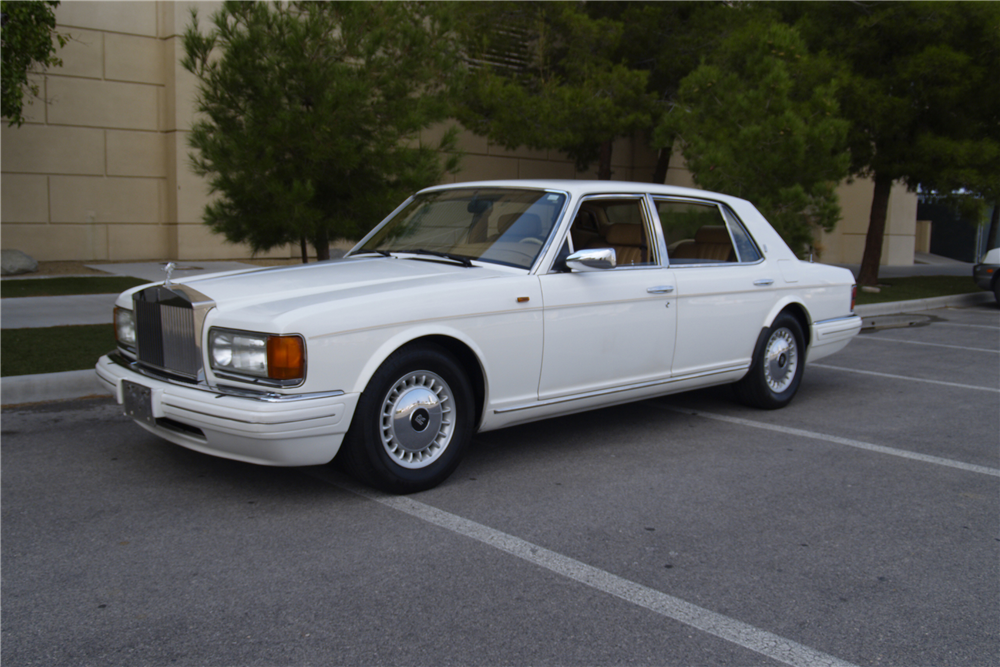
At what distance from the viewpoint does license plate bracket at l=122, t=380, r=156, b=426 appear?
425cm

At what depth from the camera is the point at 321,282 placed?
456 cm

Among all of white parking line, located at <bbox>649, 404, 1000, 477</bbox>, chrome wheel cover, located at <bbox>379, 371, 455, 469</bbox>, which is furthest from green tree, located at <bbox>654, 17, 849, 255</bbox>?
chrome wheel cover, located at <bbox>379, 371, 455, 469</bbox>

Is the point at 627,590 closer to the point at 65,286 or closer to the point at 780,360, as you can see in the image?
the point at 780,360

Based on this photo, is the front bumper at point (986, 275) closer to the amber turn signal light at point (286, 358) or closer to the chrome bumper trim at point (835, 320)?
the chrome bumper trim at point (835, 320)

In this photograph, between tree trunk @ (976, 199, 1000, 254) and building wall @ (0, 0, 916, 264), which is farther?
tree trunk @ (976, 199, 1000, 254)

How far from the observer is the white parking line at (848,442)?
5184 millimetres

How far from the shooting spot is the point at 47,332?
8.37 m

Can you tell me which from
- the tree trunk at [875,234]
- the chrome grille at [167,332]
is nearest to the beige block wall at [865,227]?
the tree trunk at [875,234]

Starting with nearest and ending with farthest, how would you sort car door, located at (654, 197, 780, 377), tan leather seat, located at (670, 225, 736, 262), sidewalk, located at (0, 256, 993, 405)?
car door, located at (654, 197, 780, 377) < tan leather seat, located at (670, 225, 736, 262) < sidewalk, located at (0, 256, 993, 405)

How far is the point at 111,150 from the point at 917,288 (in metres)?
15.1

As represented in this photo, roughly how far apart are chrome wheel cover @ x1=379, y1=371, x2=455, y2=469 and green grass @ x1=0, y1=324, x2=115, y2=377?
11.6ft

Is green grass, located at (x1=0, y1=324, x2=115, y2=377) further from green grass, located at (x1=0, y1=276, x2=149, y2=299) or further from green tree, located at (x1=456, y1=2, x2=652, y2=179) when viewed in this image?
green tree, located at (x1=456, y1=2, x2=652, y2=179)

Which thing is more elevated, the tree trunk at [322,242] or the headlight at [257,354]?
the tree trunk at [322,242]

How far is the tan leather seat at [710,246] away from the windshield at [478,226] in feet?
4.23
